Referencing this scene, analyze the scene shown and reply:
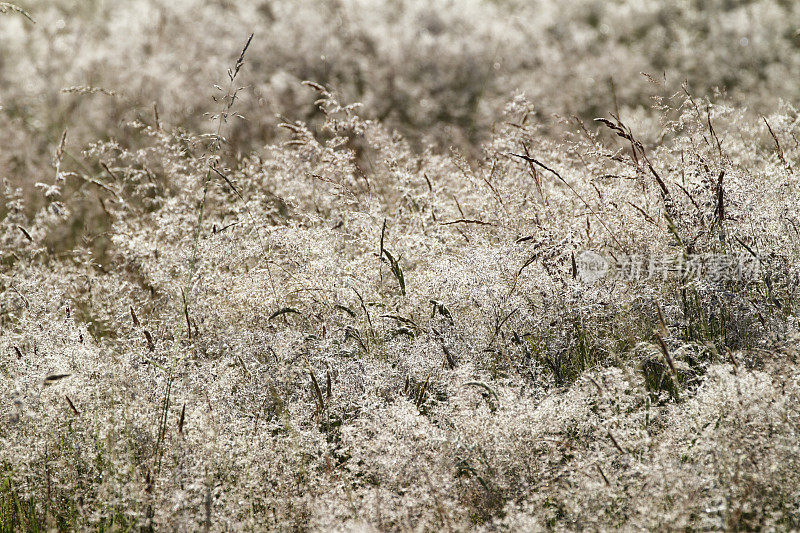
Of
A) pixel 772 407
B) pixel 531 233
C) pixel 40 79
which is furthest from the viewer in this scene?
pixel 40 79

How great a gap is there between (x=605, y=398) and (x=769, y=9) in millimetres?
11836

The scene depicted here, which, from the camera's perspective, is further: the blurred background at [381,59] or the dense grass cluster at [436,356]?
the blurred background at [381,59]

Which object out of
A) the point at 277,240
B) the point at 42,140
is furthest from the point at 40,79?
the point at 277,240

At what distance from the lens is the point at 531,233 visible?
2.85m

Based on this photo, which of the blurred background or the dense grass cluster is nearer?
the dense grass cluster

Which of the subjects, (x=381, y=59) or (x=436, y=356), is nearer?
(x=436, y=356)

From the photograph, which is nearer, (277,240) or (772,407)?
(772,407)

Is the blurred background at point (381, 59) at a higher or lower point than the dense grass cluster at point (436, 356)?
higher

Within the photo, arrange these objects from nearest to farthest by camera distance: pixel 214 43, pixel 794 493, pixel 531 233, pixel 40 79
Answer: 1. pixel 794 493
2. pixel 531 233
3. pixel 40 79
4. pixel 214 43

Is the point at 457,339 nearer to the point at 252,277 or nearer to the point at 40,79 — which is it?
the point at 252,277

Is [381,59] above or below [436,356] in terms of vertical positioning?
above

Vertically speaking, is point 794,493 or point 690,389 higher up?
point 690,389

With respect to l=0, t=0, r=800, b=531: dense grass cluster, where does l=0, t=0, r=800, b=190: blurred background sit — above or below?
above

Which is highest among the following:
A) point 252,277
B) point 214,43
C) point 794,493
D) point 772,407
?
point 214,43
